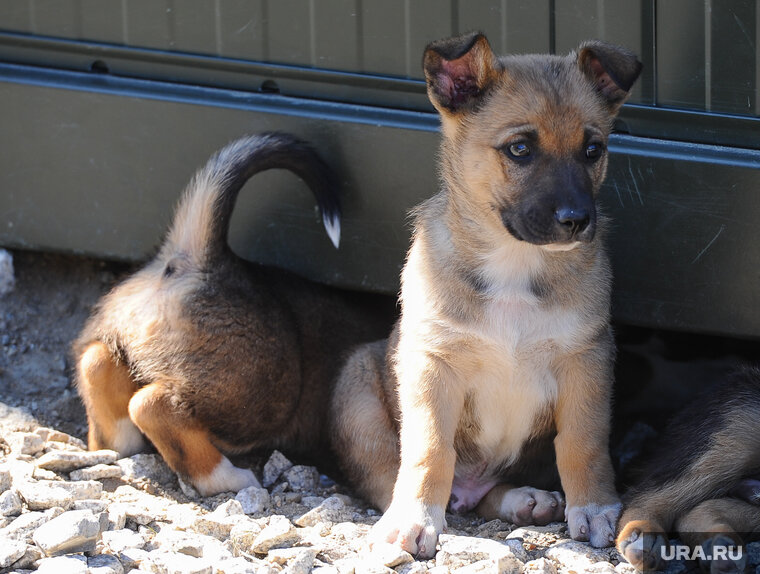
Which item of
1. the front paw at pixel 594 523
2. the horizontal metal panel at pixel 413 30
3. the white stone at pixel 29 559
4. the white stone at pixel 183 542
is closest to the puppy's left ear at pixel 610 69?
the horizontal metal panel at pixel 413 30

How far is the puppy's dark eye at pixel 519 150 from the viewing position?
13.1 ft

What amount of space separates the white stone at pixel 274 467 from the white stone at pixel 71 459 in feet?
2.23

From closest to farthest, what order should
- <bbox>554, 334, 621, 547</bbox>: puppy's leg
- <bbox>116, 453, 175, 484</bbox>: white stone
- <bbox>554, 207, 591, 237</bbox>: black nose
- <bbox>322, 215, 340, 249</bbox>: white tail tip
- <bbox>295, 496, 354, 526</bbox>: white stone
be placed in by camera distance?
<bbox>554, 207, 591, 237</bbox>: black nose, <bbox>554, 334, 621, 547</bbox>: puppy's leg, <bbox>295, 496, 354, 526</bbox>: white stone, <bbox>116, 453, 175, 484</bbox>: white stone, <bbox>322, 215, 340, 249</bbox>: white tail tip

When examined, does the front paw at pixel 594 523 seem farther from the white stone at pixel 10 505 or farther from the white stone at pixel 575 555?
the white stone at pixel 10 505

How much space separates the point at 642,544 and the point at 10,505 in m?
2.26

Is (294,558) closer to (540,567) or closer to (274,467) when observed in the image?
(540,567)

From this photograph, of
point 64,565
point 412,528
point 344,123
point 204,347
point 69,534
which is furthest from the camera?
point 344,123

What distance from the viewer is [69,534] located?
A: 3.59 m

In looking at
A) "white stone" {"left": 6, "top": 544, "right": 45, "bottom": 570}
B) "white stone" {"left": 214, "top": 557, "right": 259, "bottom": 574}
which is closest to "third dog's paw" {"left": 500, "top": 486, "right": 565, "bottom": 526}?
"white stone" {"left": 214, "top": 557, "right": 259, "bottom": 574}

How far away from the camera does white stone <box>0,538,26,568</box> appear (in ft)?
11.7

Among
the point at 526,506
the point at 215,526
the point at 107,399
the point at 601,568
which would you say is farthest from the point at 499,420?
the point at 107,399

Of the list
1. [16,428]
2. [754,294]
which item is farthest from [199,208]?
[754,294]

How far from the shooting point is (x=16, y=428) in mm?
5062

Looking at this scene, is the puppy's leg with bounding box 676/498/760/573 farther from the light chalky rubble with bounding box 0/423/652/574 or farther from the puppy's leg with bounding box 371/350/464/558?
the puppy's leg with bounding box 371/350/464/558
